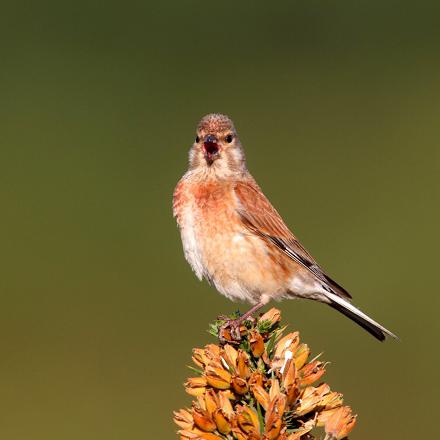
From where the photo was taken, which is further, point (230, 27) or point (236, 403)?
point (230, 27)

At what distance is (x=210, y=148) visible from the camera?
4629mm

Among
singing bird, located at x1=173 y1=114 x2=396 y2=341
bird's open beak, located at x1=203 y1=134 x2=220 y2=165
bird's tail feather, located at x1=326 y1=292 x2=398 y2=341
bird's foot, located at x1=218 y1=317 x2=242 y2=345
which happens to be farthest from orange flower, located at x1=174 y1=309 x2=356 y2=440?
bird's open beak, located at x1=203 y1=134 x2=220 y2=165

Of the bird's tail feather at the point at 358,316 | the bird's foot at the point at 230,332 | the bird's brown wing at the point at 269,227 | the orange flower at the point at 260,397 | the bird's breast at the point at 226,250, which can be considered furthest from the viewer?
the bird's brown wing at the point at 269,227

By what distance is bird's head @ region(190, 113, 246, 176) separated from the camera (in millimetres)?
4608

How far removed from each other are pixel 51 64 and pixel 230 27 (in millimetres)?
1722

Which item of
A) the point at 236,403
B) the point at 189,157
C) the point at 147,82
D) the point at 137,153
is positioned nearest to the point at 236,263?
the point at 189,157

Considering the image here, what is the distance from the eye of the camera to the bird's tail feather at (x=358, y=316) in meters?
3.98

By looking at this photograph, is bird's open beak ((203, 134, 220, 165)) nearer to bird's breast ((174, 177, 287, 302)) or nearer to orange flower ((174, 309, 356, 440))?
bird's breast ((174, 177, 287, 302))

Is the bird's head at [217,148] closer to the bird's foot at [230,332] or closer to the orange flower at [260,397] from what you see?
the bird's foot at [230,332]

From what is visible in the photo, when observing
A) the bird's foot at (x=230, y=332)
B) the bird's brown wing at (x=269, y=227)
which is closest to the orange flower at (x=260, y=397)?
the bird's foot at (x=230, y=332)

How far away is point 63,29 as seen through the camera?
9.41m

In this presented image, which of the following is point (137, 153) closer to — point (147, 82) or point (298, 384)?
point (147, 82)

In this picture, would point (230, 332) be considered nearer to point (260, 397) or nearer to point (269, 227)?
point (260, 397)

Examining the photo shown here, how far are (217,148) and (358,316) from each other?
1058mm
